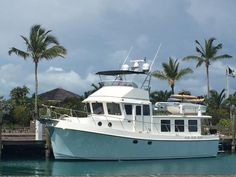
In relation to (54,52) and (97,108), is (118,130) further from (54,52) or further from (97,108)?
(54,52)

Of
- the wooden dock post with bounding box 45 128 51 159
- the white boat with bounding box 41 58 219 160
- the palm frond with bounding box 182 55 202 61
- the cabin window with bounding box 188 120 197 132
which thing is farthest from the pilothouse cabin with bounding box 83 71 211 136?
the palm frond with bounding box 182 55 202 61

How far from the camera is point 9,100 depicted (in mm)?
50125

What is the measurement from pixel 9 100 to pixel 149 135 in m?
21.3

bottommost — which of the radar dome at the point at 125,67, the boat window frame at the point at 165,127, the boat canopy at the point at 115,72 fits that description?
the boat window frame at the point at 165,127

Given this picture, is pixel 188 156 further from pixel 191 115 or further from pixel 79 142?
pixel 79 142

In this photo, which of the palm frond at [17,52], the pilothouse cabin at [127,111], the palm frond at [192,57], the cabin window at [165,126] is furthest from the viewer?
the palm frond at [192,57]

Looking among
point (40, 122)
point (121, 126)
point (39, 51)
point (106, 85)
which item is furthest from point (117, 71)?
point (39, 51)

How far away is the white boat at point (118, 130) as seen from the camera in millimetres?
31859

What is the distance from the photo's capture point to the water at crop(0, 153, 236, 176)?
2725 centimetres

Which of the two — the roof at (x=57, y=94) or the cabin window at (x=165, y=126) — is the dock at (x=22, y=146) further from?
the roof at (x=57, y=94)

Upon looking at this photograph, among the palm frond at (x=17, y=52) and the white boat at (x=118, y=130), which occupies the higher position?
the palm frond at (x=17, y=52)

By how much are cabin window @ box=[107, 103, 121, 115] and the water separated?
10.3 feet

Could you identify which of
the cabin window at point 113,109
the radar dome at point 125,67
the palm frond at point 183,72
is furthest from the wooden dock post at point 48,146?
the palm frond at point 183,72

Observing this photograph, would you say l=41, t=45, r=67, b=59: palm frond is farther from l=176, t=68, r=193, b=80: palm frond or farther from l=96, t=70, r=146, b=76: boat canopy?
l=176, t=68, r=193, b=80: palm frond
